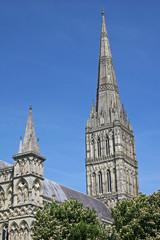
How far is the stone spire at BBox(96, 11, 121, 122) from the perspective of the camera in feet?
266

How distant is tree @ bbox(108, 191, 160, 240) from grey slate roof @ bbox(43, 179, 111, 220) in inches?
598

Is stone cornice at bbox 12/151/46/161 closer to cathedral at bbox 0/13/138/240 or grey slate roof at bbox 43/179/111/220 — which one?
cathedral at bbox 0/13/138/240

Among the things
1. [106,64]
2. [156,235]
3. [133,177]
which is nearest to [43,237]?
[156,235]

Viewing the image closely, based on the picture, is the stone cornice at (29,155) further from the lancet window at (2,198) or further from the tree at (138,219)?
the tree at (138,219)

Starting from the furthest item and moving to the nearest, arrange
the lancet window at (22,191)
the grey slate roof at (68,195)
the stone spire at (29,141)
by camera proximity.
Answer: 1. the grey slate roof at (68,195)
2. the stone spire at (29,141)
3. the lancet window at (22,191)

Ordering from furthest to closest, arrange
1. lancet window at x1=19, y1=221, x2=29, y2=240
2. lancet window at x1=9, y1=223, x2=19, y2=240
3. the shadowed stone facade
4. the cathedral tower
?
1. the cathedral tower
2. the shadowed stone facade
3. lancet window at x1=9, y1=223, x2=19, y2=240
4. lancet window at x1=19, y1=221, x2=29, y2=240

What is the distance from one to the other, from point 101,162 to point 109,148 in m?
3.01

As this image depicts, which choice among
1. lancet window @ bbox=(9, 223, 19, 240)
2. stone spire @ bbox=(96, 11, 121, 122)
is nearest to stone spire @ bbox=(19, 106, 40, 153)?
lancet window @ bbox=(9, 223, 19, 240)

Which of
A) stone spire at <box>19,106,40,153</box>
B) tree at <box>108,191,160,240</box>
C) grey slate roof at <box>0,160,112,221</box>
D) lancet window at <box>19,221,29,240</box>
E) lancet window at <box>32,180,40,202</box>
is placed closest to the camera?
tree at <box>108,191,160,240</box>

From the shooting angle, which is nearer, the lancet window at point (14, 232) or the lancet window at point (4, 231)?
the lancet window at point (14, 232)

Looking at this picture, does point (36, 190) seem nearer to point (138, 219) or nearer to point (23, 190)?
point (23, 190)

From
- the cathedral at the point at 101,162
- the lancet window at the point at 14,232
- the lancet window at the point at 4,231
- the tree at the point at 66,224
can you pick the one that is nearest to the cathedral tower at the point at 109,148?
the cathedral at the point at 101,162

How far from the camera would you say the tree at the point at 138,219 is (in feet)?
122

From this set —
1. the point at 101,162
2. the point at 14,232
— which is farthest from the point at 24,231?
the point at 101,162
